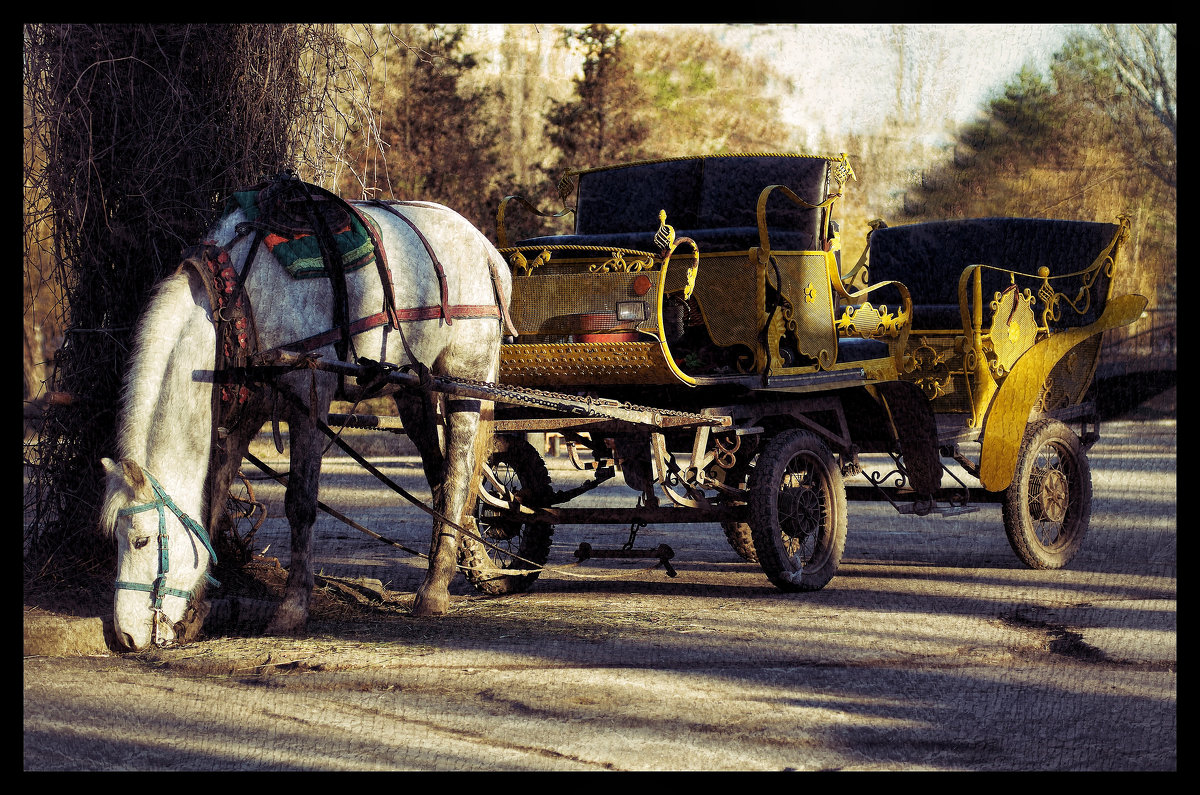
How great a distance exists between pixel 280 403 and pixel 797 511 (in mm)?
2823

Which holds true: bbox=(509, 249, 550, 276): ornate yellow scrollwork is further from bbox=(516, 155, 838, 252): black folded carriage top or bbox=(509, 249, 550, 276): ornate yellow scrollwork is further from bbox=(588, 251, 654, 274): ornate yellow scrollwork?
bbox=(588, 251, 654, 274): ornate yellow scrollwork

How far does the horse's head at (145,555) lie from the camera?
16.2ft

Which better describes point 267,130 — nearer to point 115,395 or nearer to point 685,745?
point 115,395

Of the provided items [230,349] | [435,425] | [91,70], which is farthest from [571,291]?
[91,70]

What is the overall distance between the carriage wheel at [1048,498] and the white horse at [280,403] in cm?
338

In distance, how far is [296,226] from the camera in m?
5.64

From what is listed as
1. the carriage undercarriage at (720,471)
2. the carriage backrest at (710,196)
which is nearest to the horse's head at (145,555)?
the carriage undercarriage at (720,471)

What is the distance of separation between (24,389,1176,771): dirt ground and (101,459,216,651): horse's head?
178 mm

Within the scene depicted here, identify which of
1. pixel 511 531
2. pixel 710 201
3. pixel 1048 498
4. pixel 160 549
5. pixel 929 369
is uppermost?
pixel 710 201

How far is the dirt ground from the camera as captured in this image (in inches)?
157

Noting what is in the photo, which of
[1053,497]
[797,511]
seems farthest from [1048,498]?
[797,511]

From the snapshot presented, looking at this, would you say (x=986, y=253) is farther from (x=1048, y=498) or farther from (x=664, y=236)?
(x=664, y=236)

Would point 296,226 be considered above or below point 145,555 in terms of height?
above
